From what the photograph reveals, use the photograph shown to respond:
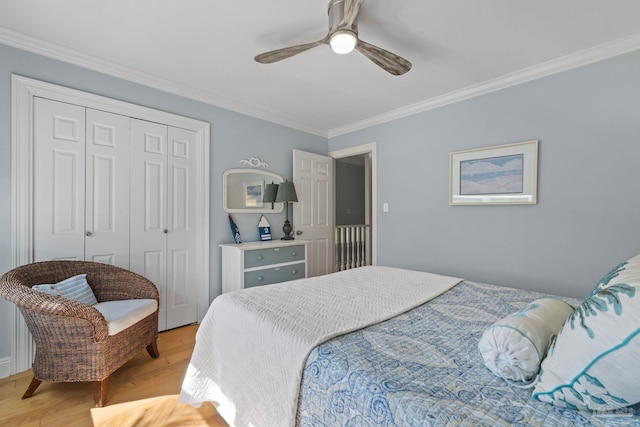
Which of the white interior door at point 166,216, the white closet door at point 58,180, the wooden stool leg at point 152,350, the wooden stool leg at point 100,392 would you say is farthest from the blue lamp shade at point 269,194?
the wooden stool leg at point 100,392

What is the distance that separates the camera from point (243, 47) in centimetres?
217

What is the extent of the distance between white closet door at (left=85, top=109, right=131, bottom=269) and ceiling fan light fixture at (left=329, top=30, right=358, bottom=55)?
2014 mm

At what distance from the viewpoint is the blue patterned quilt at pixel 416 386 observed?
717 millimetres

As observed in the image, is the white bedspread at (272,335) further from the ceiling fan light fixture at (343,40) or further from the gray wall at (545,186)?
the ceiling fan light fixture at (343,40)

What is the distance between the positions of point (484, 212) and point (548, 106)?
1036 mm

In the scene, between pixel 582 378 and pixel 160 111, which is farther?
pixel 160 111

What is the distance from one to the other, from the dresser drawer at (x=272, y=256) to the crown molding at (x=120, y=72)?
162 centimetres

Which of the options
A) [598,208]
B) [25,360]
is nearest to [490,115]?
[598,208]

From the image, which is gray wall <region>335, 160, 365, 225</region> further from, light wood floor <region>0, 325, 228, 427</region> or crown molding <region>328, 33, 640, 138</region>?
light wood floor <region>0, 325, 228, 427</region>

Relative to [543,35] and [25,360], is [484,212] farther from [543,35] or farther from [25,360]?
[25,360]

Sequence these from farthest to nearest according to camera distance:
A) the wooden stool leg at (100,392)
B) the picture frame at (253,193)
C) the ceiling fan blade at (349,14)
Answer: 1. the picture frame at (253,193)
2. the wooden stool leg at (100,392)
3. the ceiling fan blade at (349,14)

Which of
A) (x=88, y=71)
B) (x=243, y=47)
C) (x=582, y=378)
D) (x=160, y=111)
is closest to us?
(x=582, y=378)

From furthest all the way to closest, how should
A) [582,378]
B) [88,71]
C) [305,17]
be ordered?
[88,71]
[305,17]
[582,378]

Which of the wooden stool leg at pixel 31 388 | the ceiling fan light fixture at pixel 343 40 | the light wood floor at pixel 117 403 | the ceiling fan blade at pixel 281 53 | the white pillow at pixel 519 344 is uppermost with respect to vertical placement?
the ceiling fan blade at pixel 281 53
